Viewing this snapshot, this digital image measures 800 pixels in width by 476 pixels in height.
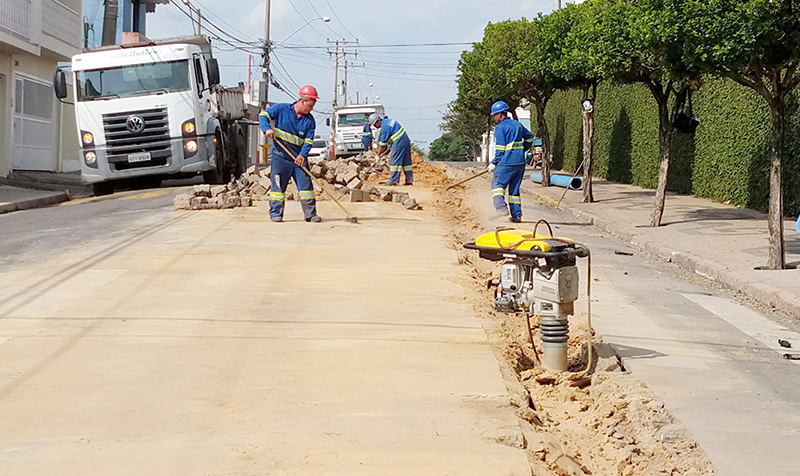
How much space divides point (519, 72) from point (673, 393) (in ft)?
76.0

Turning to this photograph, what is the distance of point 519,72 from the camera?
92.5 ft

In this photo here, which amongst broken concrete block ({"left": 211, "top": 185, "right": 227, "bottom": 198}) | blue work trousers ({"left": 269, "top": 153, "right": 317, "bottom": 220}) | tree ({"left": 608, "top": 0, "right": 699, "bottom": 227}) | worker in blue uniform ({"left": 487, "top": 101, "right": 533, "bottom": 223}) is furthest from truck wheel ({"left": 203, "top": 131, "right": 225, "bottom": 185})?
tree ({"left": 608, "top": 0, "right": 699, "bottom": 227})

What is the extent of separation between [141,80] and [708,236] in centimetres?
1243

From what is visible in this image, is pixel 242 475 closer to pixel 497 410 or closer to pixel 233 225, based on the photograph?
pixel 497 410

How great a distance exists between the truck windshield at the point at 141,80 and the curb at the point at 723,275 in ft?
32.7

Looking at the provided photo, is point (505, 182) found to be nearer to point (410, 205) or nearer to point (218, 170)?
point (410, 205)

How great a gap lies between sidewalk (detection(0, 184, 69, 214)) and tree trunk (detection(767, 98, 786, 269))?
13.4 m

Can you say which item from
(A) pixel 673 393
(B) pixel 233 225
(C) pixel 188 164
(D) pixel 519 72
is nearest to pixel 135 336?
(A) pixel 673 393

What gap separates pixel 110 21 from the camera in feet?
140

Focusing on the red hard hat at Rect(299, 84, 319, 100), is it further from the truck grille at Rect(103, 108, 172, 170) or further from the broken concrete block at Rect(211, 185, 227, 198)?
the truck grille at Rect(103, 108, 172, 170)

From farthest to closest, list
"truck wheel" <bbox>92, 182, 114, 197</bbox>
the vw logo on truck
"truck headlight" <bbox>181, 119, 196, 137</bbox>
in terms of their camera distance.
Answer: "truck wheel" <bbox>92, 182, 114, 197</bbox>, "truck headlight" <bbox>181, 119, 196, 137</bbox>, the vw logo on truck

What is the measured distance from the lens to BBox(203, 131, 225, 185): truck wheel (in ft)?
73.6

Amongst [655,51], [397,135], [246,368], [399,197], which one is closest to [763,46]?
[655,51]

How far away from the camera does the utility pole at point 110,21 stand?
42250 millimetres
